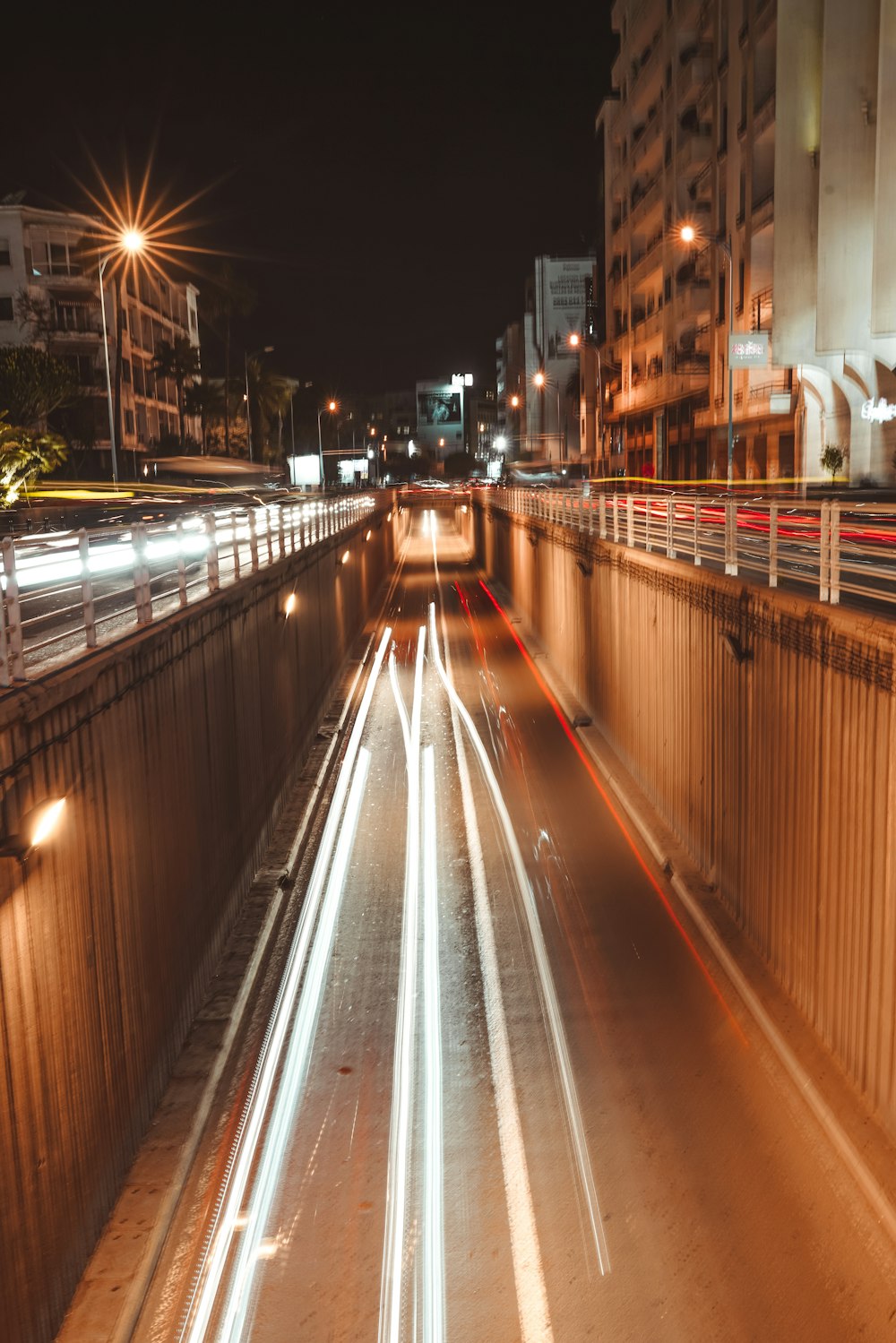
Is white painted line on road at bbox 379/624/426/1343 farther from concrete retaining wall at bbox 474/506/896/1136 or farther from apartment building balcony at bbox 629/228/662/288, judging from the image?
apartment building balcony at bbox 629/228/662/288

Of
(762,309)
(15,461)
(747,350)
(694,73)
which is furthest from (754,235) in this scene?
(15,461)

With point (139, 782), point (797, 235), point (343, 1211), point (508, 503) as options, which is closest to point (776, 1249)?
point (343, 1211)

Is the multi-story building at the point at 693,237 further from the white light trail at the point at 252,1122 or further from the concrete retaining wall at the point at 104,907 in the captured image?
the concrete retaining wall at the point at 104,907

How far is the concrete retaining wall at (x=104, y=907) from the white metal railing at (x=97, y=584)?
267mm

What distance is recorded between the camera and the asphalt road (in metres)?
6.18

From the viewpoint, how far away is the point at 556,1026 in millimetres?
9484

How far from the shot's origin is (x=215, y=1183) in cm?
738

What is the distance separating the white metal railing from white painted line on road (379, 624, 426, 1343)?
3.90 m

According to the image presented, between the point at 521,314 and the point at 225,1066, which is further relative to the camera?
the point at 521,314

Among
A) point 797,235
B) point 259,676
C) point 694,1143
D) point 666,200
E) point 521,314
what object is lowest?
point 694,1143

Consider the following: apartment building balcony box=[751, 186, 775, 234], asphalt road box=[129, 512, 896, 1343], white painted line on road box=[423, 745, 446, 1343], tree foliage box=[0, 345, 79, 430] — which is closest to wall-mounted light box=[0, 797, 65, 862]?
asphalt road box=[129, 512, 896, 1343]

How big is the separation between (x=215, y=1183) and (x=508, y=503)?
37.3 m

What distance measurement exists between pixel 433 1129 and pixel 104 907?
2.74 metres

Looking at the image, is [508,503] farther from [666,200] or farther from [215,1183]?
[215,1183]
